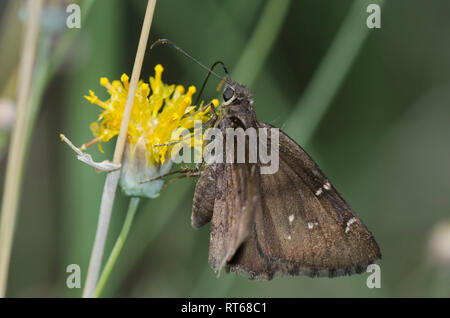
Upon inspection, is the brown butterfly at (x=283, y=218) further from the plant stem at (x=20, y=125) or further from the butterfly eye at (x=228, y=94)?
the plant stem at (x=20, y=125)

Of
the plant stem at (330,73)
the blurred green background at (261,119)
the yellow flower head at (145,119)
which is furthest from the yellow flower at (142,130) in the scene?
the plant stem at (330,73)

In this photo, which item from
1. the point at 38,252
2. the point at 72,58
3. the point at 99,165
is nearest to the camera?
A: the point at 99,165

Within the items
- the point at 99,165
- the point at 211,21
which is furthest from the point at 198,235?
the point at 99,165

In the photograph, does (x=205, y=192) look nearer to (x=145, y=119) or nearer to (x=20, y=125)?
(x=145, y=119)

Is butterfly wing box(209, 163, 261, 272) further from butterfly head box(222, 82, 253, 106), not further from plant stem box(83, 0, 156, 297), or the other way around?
plant stem box(83, 0, 156, 297)

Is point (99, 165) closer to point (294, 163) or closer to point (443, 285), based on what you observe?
point (294, 163)

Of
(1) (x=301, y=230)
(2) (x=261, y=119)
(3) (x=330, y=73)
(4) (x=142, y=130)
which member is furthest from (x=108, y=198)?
(2) (x=261, y=119)

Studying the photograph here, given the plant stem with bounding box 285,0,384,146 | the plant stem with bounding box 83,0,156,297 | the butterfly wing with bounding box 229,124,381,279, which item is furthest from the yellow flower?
the plant stem with bounding box 285,0,384,146
